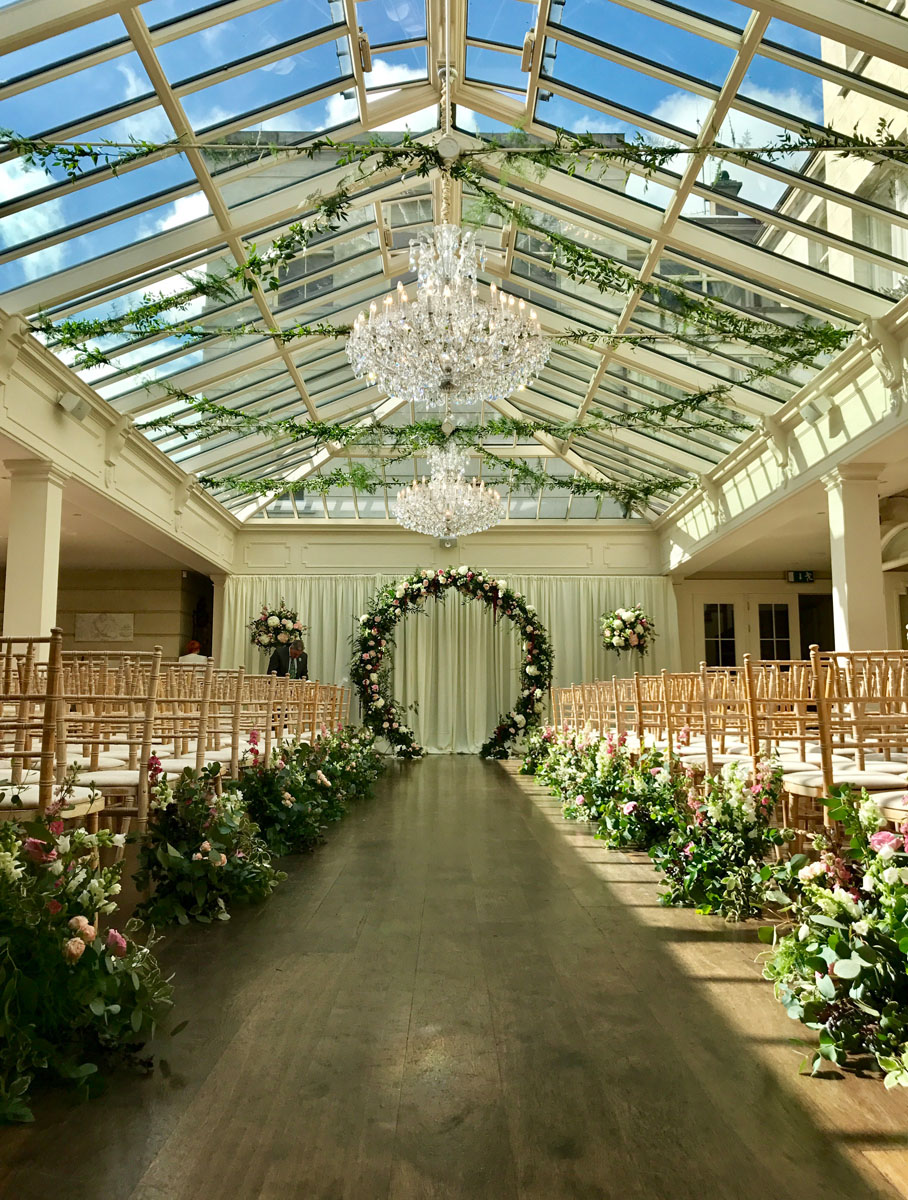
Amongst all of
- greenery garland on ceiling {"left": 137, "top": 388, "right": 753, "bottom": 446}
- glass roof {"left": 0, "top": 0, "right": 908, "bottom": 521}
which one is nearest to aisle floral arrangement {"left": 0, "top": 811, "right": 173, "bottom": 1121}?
glass roof {"left": 0, "top": 0, "right": 908, "bottom": 521}

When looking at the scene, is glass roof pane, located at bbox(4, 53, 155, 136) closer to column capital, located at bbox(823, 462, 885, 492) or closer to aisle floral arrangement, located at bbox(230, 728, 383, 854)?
aisle floral arrangement, located at bbox(230, 728, 383, 854)

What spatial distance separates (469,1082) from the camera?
2.10 metres

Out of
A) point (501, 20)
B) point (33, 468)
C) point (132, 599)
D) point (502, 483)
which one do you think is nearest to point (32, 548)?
point (33, 468)

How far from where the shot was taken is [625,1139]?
1.83 m

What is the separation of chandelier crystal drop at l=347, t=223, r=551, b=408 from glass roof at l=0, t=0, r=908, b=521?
81cm

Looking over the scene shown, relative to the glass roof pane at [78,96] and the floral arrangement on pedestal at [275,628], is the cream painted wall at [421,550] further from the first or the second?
the glass roof pane at [78,96]

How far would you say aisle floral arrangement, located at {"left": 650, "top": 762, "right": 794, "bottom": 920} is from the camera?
146 inches

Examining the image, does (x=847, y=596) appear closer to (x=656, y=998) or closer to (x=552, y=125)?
(x=552, y=125)

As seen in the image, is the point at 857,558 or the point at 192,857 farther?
the point at 857,558

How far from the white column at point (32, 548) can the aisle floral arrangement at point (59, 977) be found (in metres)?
5.30

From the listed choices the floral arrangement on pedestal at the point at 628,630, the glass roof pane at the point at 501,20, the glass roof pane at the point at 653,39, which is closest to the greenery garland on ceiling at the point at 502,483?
the floral arrangement on pedestal at the point at 628,630

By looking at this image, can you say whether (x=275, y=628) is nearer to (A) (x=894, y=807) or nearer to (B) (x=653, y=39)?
(B) (x=653, y=39)

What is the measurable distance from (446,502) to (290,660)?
14.7ft

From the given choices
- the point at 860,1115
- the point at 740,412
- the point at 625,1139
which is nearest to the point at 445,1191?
the point at 625,1139
